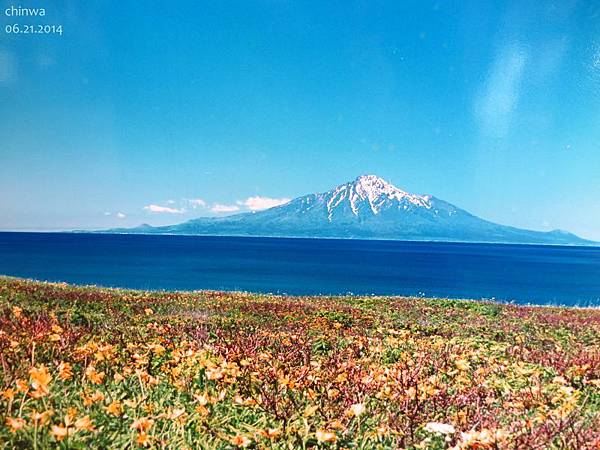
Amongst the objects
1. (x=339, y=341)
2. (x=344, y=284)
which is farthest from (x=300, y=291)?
(x=339, y=341)

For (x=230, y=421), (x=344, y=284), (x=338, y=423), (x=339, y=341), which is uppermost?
(x=338, y=423)

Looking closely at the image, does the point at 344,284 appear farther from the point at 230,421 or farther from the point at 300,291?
the point at 230,421

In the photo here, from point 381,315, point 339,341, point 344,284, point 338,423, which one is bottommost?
point 344,284

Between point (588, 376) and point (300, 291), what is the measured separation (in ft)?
233

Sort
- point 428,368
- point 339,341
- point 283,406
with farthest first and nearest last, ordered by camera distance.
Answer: point 339,341
point 428,368
point 283,406

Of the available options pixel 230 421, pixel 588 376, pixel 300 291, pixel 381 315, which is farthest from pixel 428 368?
pixel 300 291

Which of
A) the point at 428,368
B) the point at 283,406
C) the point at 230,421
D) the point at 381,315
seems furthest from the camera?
the point at 381,315

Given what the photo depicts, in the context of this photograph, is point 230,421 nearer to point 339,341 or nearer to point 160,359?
point 160,359

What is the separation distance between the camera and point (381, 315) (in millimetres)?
19203

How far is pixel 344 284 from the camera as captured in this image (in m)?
91.2

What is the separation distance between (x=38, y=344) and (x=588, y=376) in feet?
27.2

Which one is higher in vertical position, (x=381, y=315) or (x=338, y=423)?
(x=338, y=423)

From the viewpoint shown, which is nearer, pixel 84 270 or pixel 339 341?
pixel 339 341

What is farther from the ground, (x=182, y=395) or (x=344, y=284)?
(x=182, y=395)
